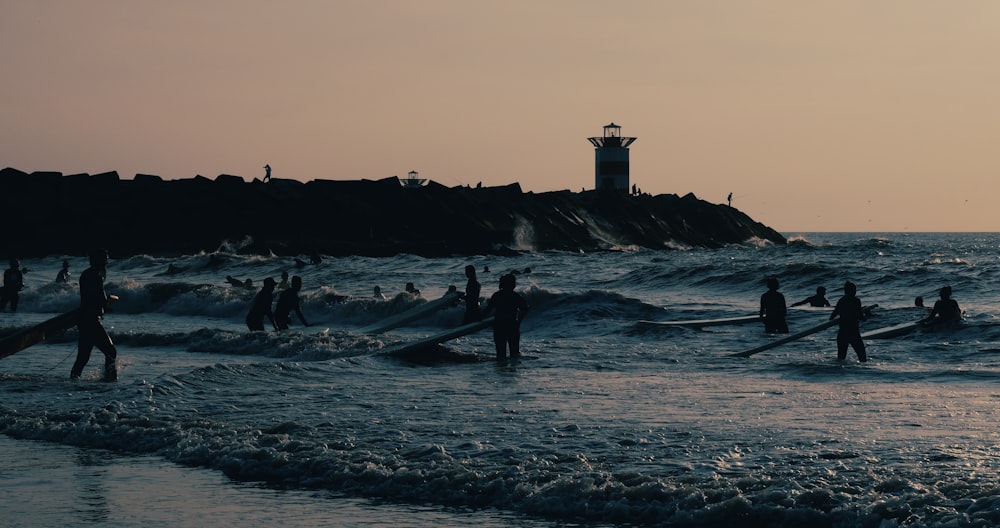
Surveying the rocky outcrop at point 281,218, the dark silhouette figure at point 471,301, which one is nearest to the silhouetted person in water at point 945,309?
the dark silhouette figure at point 471,301

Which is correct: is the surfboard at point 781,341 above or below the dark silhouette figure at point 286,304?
below

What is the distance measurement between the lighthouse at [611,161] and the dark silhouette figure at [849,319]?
5901 centimetres

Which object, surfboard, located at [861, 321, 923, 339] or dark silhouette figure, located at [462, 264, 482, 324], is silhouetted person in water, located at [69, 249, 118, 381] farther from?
surfboard, located at [861, 321, 923, 339]

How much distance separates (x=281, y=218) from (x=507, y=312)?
5252 centimetres

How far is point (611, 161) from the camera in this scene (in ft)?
256

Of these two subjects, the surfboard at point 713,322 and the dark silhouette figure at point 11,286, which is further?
the dark silhouette figure at point 11,286

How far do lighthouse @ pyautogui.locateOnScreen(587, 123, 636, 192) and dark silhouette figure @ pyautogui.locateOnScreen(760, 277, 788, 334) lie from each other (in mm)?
55625

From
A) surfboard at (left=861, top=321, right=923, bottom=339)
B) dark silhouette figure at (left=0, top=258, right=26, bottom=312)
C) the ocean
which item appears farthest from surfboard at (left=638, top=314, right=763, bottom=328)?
dark silhouette figure at (left=0, top=258, right=26, bottom=312)

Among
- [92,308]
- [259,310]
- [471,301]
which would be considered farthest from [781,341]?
[92,308]

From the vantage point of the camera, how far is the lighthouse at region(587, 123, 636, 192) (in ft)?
249

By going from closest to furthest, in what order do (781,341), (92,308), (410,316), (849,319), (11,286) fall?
(92,308)
(849,319)
(781,341)
(410,316)
(11,286)

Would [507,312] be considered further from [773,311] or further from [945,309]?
[945,309]

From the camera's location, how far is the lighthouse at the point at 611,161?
7581 cm

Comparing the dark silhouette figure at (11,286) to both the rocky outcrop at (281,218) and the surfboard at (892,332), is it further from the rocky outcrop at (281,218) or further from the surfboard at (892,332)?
the rocky outcrop at (281,218)
